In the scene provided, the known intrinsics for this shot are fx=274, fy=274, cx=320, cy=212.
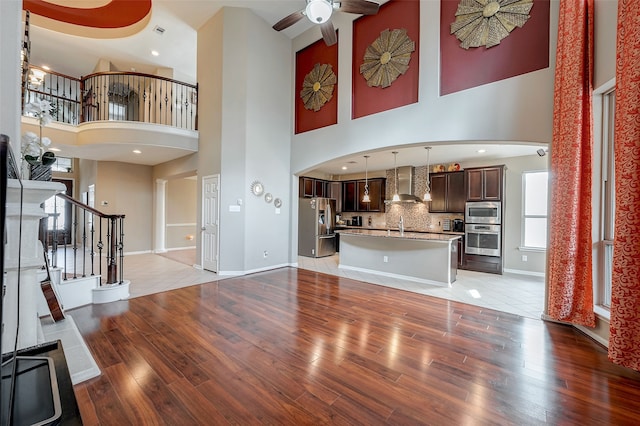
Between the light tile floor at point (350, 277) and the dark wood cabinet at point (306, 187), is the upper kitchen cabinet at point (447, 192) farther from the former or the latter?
the dark wood cabinet at point (306, 187)

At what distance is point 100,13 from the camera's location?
6.19 m

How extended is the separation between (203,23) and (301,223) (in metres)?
5.42

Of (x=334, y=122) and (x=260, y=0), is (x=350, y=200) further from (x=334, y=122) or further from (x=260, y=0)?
(x=260, y=0)

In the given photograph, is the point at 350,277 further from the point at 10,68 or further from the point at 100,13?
the point at 100,13

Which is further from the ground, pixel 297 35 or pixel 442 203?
pixel 297 35

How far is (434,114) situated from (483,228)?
339 centimetres

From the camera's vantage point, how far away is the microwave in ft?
20.0

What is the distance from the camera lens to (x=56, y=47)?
6.79 metres

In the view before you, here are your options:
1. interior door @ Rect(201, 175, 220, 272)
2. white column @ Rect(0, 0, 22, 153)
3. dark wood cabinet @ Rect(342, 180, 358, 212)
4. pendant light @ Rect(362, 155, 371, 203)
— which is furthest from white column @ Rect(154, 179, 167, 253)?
white column @ Rect(0, 0, 22, 153)

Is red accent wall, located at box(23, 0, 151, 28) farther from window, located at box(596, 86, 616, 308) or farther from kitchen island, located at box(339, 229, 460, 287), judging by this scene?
window, located at box(596, 86, 616, 308)

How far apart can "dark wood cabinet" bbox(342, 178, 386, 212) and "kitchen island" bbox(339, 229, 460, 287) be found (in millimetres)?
Result: 2661

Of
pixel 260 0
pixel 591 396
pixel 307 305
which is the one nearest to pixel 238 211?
pixel 307 305

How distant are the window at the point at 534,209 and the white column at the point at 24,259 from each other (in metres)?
7.65

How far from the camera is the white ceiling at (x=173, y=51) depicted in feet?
18.2
